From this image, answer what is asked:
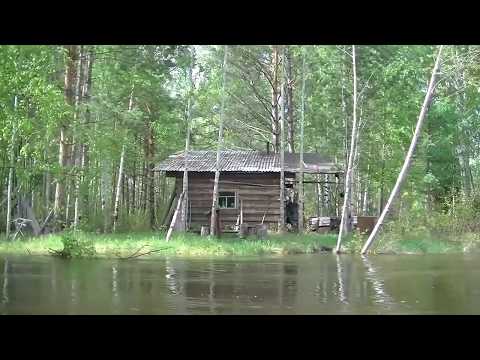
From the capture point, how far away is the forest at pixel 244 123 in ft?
74.0

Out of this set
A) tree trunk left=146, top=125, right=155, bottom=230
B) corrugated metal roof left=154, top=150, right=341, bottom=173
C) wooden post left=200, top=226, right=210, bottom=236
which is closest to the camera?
wooden post left=200, top=226, right=210, bottom=236

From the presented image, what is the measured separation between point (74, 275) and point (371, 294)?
6604mm

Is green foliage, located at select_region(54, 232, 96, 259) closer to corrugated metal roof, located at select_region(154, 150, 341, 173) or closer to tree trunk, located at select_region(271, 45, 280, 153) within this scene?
corrugated metal roof, located at select_region(154, 150, 341, 173)

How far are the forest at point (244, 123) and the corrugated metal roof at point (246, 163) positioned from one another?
145 centimetres

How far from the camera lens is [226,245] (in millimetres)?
21438

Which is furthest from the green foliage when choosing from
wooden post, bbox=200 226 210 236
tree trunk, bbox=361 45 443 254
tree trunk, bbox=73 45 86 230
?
tree trunk, bbox=361 45 443 254

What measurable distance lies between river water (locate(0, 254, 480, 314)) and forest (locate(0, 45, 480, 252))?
5.08 m

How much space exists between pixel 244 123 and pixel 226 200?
691cm

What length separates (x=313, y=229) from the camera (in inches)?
1208

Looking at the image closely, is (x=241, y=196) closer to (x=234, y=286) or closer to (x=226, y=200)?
(x=226, y=200)

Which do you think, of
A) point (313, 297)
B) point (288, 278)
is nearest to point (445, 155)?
point (288, 278)

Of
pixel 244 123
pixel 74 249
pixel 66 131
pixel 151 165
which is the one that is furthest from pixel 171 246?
pixel 244 123

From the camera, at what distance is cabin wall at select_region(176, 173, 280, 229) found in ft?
95.1

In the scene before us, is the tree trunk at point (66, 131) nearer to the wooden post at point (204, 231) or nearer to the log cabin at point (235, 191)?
the wooden post at point (204, 231)
